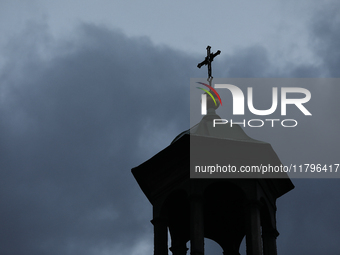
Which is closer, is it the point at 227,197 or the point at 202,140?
the point at 202,140

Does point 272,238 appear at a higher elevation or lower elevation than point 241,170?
lower

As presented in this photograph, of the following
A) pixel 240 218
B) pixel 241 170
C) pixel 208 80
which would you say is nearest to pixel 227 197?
pixel 240 218

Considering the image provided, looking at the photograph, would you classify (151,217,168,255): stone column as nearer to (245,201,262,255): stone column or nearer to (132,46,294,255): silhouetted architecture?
(132,46,294,255): silhouetted architecture

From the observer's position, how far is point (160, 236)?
23.0 meters

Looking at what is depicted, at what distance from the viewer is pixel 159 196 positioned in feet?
77.8

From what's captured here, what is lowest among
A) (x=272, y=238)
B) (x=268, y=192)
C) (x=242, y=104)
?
(x=272, y=238)

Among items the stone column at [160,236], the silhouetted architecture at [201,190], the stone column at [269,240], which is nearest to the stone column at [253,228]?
the silhouetted architecture at [201,190]

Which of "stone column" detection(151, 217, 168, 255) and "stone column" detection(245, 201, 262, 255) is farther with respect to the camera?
"stone column" detection(151, 217, 168, 255)

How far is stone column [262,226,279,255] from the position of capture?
23281 millimetres

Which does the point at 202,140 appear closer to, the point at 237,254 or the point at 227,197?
the point at 227,197

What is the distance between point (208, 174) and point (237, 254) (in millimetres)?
4869

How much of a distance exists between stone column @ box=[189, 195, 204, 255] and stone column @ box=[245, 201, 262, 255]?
1472 mm

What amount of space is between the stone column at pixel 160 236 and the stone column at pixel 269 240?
338 cm

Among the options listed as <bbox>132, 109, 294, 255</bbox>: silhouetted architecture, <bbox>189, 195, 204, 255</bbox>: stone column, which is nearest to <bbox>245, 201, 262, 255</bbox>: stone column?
<bbox>132, 109, 294, 255</bbox>: silhouetted architecture
